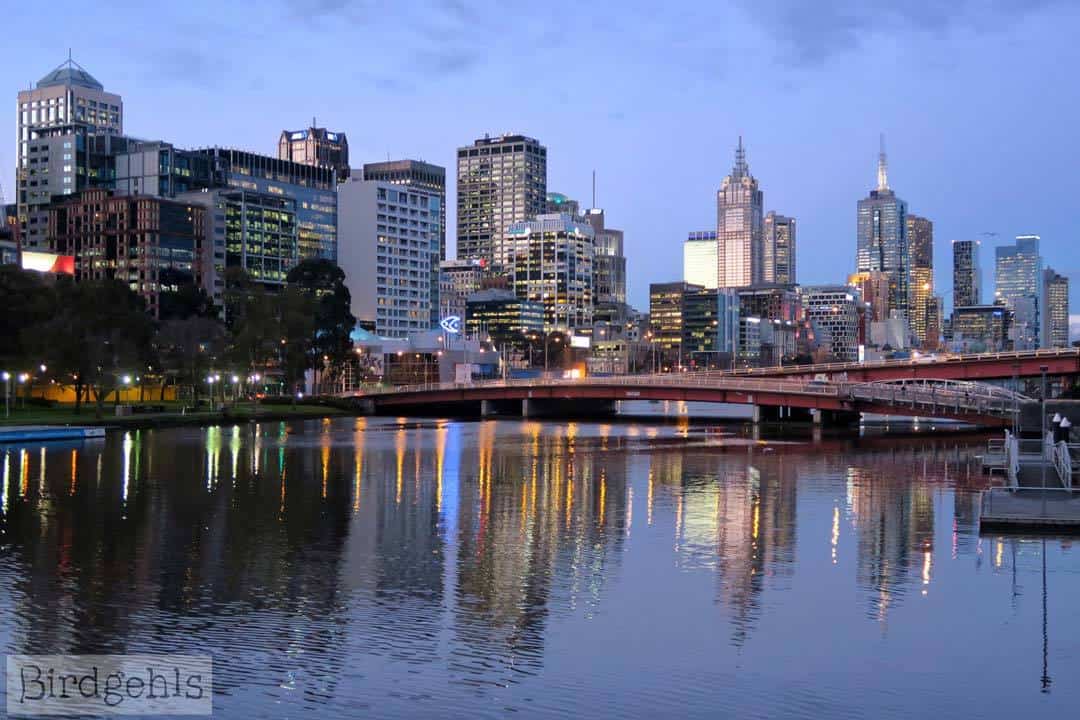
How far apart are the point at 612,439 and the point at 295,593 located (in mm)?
67475

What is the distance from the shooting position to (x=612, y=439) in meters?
97.1

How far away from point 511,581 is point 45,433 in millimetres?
62529

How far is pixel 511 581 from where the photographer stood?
3234 cm

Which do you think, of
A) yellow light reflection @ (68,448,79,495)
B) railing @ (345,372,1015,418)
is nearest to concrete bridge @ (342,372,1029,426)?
railing @ (345,372,1015,418)

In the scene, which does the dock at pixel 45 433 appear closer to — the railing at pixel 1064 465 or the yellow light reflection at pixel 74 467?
the yellow light reflection at pixel 74 467

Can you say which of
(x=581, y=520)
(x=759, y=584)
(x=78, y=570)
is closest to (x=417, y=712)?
(x=759, y=584)

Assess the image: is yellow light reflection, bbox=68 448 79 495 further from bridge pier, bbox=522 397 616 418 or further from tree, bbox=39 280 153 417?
bridge pier, bbox=522 397 616 418

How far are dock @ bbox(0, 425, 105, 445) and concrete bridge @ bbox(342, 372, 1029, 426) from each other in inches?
2107

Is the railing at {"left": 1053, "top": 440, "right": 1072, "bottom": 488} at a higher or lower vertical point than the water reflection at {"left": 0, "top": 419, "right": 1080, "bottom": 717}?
higher

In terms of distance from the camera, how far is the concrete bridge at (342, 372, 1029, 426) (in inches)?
3917

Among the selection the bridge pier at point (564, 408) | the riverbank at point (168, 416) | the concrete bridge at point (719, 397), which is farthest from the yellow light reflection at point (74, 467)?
the bridge pier at point (564, 408)

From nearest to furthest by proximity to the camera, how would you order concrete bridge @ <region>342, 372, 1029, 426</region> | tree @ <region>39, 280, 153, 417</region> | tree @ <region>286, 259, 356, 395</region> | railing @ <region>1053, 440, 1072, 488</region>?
railing @ <region>1053, 440, 1072, 488</region> < concrete bridge @ <region>342, 372, 1029, 426</region> < tree @ <region>39, 280, 153, 417</region> < tree @ <region>286, 259, 356, 395</region>

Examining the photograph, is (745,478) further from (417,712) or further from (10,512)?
(417,712)

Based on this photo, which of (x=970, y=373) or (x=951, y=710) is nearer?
(x=951, y=710)
